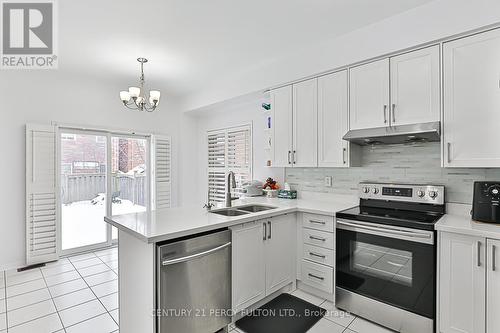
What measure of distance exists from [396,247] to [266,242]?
1.10 meters

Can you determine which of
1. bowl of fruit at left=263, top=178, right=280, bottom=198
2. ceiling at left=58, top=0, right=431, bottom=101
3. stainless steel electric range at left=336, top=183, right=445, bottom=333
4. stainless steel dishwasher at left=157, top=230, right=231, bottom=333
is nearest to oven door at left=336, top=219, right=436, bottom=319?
stainless steel electric range at left=336, top=183, right=445, bottom=333

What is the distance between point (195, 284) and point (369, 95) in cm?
232

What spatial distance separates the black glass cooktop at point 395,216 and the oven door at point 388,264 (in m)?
0.04

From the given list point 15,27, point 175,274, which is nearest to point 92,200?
point 15,27

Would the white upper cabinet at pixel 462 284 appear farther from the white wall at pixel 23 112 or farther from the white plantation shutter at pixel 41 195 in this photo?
the white wall at pixel 23 112

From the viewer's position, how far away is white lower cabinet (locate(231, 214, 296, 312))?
2207mm

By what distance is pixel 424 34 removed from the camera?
7.15ft

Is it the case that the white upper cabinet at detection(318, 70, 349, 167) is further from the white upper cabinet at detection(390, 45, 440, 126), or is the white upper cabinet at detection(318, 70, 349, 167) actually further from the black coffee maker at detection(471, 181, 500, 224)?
the black coffee maker at detection(471, 181, 500, 224)

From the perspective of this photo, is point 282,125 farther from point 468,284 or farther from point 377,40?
point 468,284

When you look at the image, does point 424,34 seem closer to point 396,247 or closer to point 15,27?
point 396,247

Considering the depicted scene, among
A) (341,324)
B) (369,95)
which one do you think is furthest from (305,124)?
(341,324)

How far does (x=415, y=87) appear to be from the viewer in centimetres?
226

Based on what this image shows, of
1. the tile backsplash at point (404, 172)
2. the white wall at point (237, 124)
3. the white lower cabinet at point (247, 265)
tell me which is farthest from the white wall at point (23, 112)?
the tile backsplash at point (404, 172)

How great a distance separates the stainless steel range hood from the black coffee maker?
0.50 metres
